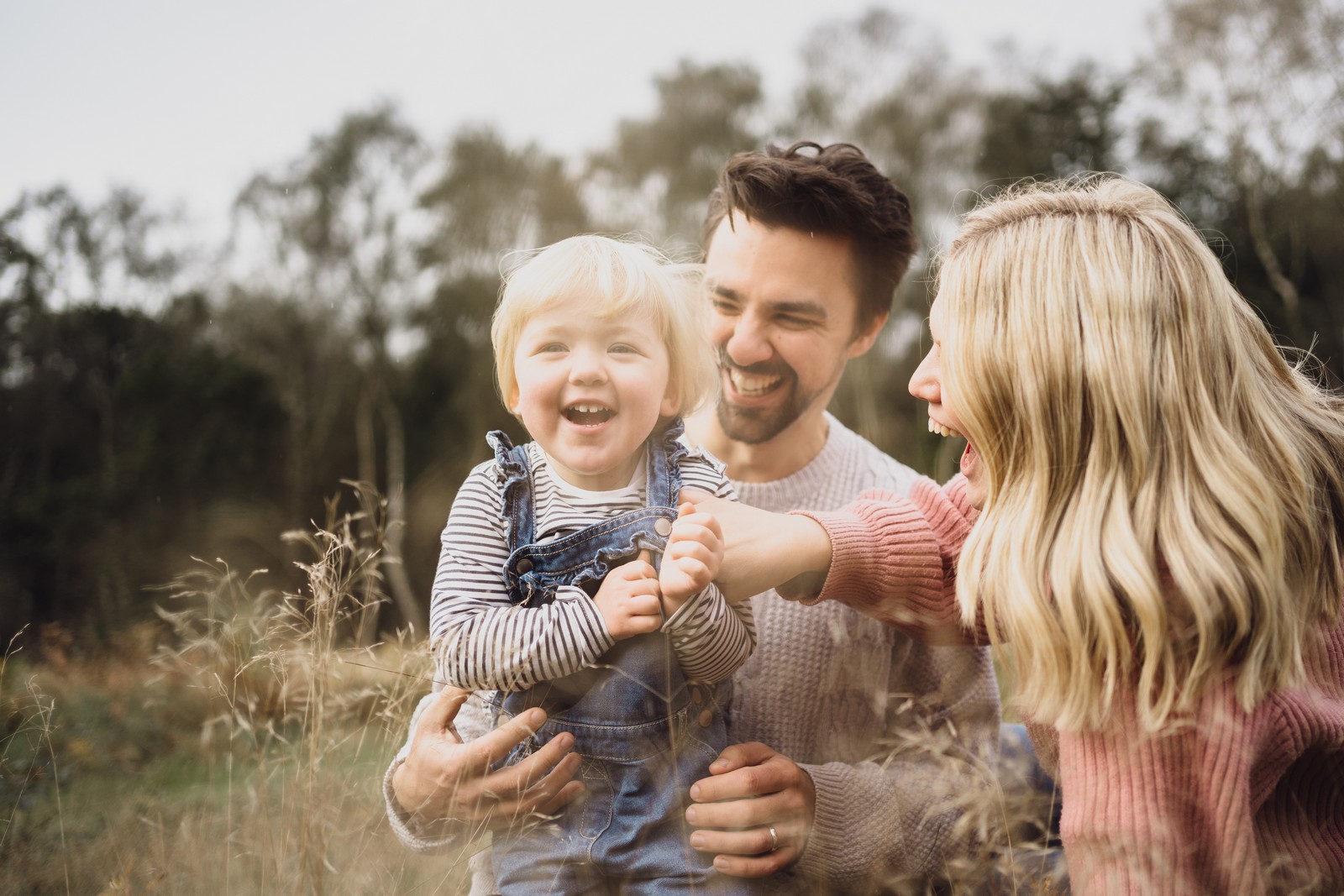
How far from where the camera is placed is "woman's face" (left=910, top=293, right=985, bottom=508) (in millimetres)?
2080

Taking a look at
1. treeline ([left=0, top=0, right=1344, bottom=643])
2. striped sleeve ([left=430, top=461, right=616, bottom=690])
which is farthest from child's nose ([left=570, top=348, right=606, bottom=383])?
treeline ([left=0, top=0, right=1344, bottom=643])

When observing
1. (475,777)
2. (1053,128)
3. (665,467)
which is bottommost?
(475,777)

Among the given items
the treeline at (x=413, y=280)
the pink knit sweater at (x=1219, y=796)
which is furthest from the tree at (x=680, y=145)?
the pink knit sweater at (x=1219, y=796)

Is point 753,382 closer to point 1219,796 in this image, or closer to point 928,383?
point 928,383

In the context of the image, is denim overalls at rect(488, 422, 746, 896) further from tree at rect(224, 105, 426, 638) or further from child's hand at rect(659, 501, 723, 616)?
tree at rect(224, 105, 426, 638)

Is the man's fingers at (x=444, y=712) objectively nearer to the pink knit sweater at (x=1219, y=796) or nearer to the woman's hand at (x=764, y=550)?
the woman's hand at (x=764, y=550)

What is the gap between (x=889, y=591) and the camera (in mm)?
2242

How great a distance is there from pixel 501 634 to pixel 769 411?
142 centimetres

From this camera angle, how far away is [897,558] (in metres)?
2.22

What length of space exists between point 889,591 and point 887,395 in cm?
996

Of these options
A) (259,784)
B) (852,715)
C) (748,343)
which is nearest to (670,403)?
(748,343)

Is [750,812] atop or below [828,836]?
atop

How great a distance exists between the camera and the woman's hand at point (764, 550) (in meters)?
2.08

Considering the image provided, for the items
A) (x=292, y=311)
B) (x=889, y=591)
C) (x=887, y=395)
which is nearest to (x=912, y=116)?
(x=887, y=395)
